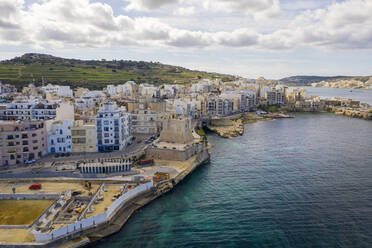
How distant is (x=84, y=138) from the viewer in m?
48.0

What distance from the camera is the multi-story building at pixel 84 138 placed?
47.6 metres

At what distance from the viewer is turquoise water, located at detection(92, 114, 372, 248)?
2789 cm

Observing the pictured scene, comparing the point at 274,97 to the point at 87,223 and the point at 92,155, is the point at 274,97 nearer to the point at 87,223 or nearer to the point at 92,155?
the point at 92,155

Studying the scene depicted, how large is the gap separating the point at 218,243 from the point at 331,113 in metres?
123

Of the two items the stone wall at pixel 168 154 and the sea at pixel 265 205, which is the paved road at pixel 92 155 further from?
the sea at pixel 265 205

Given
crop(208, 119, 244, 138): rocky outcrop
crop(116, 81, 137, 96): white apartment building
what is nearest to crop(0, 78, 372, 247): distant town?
crop(208, 119, 244, 138): rocky outcrop

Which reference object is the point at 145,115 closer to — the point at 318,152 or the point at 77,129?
the point at 77,129

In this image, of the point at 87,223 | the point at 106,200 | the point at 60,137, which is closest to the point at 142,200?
the point at 106,200

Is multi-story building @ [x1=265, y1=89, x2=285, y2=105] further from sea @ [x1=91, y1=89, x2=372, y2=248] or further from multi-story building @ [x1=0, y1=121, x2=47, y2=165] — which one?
multi-story building @ [x1=0, y1=121, x2=47, y2=165]

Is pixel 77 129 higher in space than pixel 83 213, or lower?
Result: higher

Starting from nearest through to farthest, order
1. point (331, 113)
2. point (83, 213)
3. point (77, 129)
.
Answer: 1. point (83, 213)
2. point (77, 129)
3. point (331, 113)

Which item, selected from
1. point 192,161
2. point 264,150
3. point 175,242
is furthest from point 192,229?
point 264,150

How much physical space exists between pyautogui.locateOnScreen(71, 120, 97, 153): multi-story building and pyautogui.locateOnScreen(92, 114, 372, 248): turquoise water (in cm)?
1773

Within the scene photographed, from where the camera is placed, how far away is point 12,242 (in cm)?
2477
